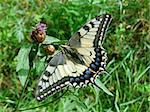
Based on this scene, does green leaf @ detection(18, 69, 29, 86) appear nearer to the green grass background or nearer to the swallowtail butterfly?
the swallowtail butterfly

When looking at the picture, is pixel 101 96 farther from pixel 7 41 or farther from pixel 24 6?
pixel 24 6

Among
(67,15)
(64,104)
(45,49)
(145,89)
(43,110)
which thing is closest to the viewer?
(45,49)

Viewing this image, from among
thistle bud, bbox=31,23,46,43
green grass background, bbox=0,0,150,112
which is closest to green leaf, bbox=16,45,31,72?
thistle bud, bbox=31,23,46,43

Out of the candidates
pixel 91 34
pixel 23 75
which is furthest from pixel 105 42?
pixel 23 75

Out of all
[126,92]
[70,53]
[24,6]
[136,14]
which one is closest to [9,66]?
[24,6]

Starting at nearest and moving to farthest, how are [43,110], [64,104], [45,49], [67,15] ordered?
[45,49]
[64,104]
[43,110]
[67,15]

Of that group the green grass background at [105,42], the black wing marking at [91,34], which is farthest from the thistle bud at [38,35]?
the green grass background at [105,42]

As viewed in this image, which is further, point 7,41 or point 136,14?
Result: point 136,14
